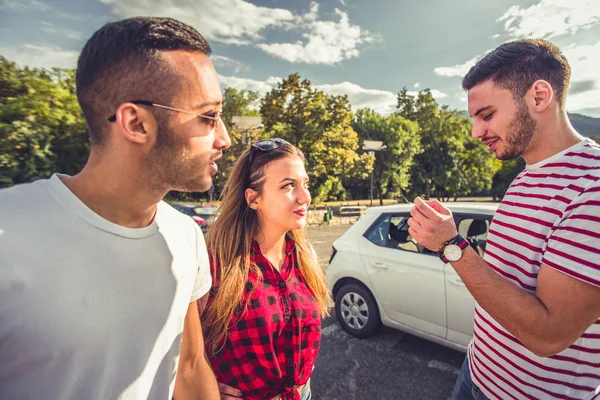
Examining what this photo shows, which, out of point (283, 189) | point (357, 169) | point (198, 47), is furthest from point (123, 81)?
point (357, 169)

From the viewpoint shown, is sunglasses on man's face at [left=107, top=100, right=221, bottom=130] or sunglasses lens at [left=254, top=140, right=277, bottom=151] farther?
sunglasses lens at [left=254, top=140, right=277, bottom=151]

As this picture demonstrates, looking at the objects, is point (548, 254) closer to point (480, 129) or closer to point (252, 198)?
point (480, 129)

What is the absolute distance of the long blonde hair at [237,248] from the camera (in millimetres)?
1606

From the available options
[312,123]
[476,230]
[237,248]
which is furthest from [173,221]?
[312,123]

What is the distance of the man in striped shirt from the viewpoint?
1.20 meters

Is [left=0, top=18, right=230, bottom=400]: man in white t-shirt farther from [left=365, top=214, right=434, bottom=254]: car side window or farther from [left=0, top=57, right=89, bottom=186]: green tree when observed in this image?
[left=0, top=57, right=89, bottom=186]: green tree

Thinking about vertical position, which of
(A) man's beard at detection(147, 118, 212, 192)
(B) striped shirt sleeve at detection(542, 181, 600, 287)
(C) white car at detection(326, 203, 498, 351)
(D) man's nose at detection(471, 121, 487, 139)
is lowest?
(C) white car at detection(326, 203, 498, 351)

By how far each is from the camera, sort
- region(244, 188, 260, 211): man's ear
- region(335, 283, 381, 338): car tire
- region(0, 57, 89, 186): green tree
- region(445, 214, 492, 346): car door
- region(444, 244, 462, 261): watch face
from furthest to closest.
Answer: region(0, 57, 89, 186): green tree → region(335, 283, 381, 338): car tire → region(445, 214, 492, 346): car door → region(244, 188, 260, 211): man's ear → region(444, 244, 462, 261): watch face

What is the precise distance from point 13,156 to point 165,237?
20.8 feet

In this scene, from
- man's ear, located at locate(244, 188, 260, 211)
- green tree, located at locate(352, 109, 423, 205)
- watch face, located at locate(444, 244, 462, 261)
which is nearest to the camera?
watch face, located at locate(444, 244, 462, 261)

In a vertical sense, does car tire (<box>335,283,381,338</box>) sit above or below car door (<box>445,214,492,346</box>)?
below

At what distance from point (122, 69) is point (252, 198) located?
1.13 m

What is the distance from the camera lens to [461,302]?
3.10 m

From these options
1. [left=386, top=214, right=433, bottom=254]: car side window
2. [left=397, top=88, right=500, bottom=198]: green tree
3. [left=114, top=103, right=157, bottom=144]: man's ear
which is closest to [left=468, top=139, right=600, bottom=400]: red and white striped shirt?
[left=114, top=103, right=157, bottom=144]: man's ear
